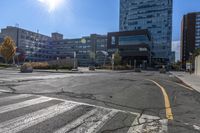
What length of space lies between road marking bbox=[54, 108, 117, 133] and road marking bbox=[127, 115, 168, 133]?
0.75 meters

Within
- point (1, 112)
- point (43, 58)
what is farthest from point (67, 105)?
point (43, 58)

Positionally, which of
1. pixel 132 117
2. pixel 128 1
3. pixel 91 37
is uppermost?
pixel 128 1

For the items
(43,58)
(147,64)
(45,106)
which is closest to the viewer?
(45,106)

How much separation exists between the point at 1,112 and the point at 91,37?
528ft

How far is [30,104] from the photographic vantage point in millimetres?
8320

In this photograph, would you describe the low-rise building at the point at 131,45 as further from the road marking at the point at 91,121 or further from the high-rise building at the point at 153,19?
the road marking at the point at 91,121

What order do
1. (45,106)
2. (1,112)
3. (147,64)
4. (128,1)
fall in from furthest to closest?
(128,1) → (147,64) → (45,106) → (1,112)

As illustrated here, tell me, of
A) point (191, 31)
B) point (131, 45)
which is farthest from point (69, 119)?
point (191, 31)

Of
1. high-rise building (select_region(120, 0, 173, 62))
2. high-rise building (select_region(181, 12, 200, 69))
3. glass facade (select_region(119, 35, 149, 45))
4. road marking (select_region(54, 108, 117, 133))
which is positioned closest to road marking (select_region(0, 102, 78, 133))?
road marking (select_region(54, 108, 117, 133))

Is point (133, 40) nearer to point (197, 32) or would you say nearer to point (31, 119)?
point (197, 32)

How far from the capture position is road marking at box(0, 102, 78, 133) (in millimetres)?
5520

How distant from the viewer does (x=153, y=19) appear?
497ft

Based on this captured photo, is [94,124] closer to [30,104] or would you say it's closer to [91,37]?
[30,104]

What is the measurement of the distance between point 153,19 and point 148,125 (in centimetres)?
15095
